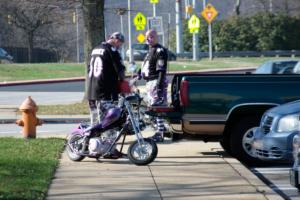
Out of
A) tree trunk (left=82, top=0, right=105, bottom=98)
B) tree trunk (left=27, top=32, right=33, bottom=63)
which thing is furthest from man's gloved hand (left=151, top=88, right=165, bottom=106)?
tree trunk (left=27, top=32, right=33, bottom=63)

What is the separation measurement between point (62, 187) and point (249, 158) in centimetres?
361

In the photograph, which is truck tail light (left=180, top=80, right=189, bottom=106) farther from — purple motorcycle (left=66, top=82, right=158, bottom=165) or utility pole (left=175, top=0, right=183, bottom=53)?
utility pole (left=175, top=0, right=183, bottom=53)

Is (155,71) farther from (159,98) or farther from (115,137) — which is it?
(115,137)

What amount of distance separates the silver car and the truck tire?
172 cm

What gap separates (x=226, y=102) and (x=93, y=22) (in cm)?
962

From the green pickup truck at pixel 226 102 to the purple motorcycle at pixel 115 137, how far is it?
1.97ft

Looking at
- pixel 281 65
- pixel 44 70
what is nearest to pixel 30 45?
pixel 44 70

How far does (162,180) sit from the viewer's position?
9.89m

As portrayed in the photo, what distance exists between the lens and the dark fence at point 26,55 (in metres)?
63.6

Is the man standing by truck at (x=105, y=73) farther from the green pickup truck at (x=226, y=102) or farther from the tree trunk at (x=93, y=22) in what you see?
the tree trunk at (x=93, y=22)

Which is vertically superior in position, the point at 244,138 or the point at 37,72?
the point at 244,138

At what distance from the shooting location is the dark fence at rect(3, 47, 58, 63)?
209 ft

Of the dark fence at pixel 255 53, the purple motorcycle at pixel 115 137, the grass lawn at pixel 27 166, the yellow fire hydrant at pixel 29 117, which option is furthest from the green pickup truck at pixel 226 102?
the dark fence at pixel 255 53

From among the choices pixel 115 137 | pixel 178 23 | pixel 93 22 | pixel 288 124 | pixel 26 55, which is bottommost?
pixel 26 55
